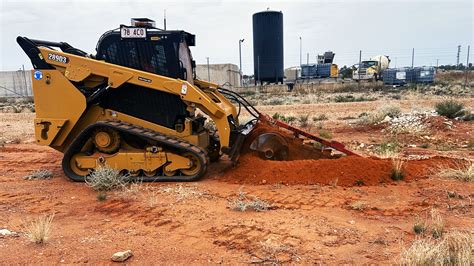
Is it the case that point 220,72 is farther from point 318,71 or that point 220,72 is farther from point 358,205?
point 358,205

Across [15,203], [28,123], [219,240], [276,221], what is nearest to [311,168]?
[276,221]

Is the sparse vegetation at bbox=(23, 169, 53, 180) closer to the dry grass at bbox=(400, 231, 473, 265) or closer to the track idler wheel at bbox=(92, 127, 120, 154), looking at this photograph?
the track idler wheel at bbox=(92, 127, 120, 154)

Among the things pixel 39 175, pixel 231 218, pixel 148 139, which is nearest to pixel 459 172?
pixel 231 218

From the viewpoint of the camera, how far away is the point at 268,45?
1459 inches

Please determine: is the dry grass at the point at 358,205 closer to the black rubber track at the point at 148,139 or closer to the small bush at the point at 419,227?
the small bush at the point at 419,227

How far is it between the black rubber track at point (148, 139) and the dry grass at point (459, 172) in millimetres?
3939

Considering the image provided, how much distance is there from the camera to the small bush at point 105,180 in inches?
251

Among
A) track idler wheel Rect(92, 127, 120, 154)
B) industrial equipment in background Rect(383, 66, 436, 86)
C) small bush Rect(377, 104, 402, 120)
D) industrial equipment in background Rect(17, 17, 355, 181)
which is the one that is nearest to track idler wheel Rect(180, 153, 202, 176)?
industrial equipment in background Rect(17, 17, 355, 181)

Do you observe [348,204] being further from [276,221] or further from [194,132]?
[194,132]

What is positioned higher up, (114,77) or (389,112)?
(114,77)

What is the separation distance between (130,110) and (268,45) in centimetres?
3123

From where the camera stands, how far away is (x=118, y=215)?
5.23 m

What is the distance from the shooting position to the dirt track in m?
4.01

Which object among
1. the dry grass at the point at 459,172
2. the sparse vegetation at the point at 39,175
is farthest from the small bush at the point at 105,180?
the dry grass at the point at 459,172
